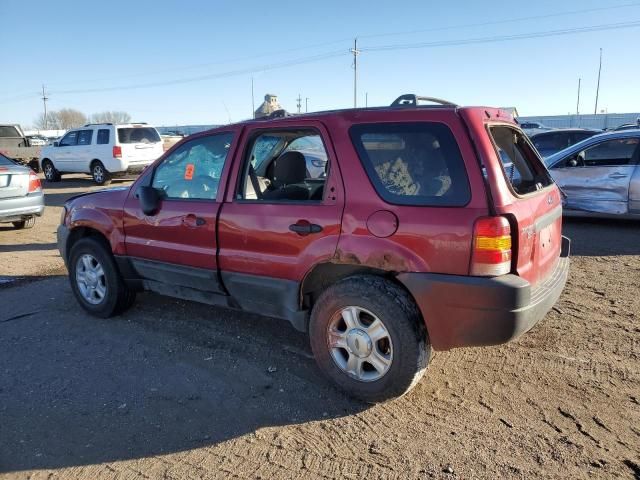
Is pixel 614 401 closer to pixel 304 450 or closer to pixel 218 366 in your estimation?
pixel 304 450

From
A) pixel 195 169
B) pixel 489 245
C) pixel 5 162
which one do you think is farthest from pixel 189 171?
pixel 5 162

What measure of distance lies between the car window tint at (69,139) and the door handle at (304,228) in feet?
54.1

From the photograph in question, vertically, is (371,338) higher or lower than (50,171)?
lower

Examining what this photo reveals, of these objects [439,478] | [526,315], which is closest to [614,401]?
[526,315]

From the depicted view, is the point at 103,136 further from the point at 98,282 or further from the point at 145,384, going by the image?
the point at 145,384

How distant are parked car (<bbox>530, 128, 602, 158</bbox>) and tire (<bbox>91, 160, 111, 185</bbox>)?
13100 millimetres

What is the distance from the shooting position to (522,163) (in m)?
4.02

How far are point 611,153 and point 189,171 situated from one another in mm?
7094

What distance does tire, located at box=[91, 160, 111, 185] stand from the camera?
16.4 metres

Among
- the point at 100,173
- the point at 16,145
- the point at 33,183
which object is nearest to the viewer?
the point at 33,183

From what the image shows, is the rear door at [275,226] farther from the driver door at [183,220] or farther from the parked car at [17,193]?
the parked car at [17,193]

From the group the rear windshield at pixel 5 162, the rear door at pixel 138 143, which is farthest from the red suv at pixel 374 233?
the rear door at pixel 138 143

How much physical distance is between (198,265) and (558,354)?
289 cm

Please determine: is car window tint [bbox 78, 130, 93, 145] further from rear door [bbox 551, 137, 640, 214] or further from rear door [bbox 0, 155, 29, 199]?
rear door [bbox 551, 137, 640, 214]
